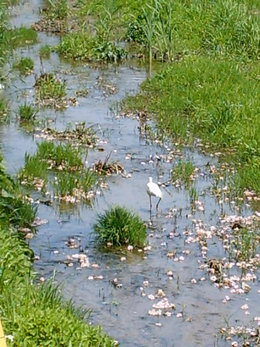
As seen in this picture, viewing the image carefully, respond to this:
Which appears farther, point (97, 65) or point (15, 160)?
point (97, 65)

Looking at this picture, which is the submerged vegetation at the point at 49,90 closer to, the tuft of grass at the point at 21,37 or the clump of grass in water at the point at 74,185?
the tuft of grass at the point at 21,37

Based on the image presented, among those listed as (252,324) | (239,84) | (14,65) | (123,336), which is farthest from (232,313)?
(14,65)

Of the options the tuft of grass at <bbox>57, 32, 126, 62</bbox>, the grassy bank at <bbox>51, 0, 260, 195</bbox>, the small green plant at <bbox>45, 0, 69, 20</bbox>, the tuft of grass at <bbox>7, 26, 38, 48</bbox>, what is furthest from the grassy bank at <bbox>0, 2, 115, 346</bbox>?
the small green plant at <bbox>45, 0, 69, 20</bbox>

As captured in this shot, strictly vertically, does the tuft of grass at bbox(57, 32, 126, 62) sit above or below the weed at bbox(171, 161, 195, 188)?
above

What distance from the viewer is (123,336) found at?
5.90 metres

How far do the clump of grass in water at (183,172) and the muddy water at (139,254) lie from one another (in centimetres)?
11

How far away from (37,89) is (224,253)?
19.8ft

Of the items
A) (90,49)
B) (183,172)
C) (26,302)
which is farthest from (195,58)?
(26,302)

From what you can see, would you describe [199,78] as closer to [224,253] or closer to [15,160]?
[15,160]

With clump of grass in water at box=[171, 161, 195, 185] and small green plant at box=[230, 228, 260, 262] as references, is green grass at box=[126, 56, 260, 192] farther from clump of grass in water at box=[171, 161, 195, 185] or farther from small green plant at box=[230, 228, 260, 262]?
small green plant at box=[230, 228, 260, 262]

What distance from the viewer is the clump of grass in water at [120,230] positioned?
733cm

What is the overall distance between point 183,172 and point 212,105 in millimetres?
2235

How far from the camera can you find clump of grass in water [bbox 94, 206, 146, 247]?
7328 millimetres

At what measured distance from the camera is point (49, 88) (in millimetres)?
12453
